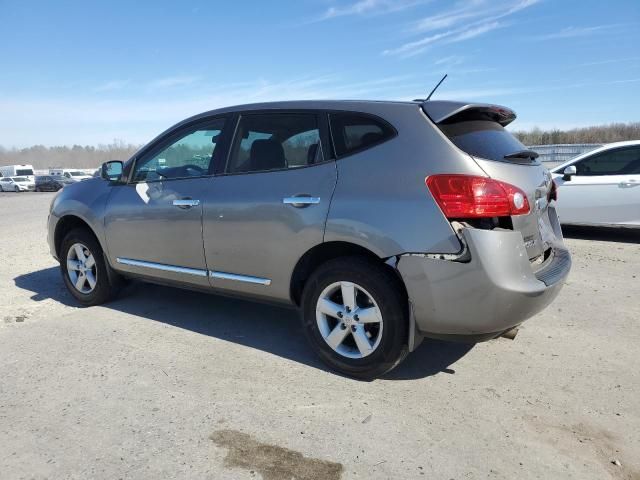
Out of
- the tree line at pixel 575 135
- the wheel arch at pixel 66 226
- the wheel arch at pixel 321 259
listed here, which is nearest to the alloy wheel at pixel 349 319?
the wheel arch at pixel 321 259

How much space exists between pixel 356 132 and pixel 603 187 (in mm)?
6298

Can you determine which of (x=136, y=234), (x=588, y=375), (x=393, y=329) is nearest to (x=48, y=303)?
(x=136, y=234)

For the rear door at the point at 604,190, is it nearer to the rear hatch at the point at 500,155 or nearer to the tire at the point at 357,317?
the rear hatch at the point at 500,155

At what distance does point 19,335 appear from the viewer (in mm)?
4383

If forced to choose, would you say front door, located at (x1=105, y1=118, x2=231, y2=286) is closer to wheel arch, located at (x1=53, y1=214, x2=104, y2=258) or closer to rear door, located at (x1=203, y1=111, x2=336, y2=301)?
rear door, located at (x1=203, y1=111, x2=336, y2=301)

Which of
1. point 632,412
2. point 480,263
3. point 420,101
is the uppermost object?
point 420,101

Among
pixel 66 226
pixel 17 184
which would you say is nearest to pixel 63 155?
pixel 17 184

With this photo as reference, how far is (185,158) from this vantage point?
4387mm

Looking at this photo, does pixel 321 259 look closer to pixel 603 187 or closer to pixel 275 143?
pixel 275 143

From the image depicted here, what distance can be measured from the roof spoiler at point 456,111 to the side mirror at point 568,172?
17.4ft

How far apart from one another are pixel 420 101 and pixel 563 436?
2185 mm

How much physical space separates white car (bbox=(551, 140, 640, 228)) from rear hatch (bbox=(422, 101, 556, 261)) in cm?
525

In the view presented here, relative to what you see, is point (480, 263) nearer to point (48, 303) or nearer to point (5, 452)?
point (5, 452)

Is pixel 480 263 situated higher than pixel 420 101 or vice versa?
pixel 420 101
